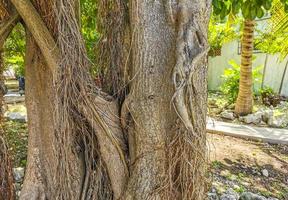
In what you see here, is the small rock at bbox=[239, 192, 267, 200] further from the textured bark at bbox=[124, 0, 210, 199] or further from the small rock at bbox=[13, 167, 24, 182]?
the small rock at bbox=[13, 167, 24, 182]

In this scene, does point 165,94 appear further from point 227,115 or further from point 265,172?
point 227,115

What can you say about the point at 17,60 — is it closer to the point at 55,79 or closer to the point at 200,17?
the point at 55,79

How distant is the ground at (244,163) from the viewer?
369 centimetres

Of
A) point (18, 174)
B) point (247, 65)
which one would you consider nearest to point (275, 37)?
point (247, 65)

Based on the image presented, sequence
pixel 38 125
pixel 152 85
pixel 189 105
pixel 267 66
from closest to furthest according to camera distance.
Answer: pixel 189 105 → pixel 152 85 → pixel 38 125 → pixel 267 66

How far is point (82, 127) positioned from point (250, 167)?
108 inches

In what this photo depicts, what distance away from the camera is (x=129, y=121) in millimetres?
2186

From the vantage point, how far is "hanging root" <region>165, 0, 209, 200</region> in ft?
6.21

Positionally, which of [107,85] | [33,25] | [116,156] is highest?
[33,25]

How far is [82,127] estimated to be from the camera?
221 centimetres

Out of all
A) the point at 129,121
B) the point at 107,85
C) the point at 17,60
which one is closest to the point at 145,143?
the point at 129,121

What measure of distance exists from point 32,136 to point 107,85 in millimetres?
701

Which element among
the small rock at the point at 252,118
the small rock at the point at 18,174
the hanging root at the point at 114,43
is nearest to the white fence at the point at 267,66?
the small rock at the point at 252,118

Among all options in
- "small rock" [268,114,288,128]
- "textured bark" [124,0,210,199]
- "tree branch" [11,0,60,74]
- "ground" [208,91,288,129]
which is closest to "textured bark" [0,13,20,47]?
"tree branch" [11,0,60,74]
